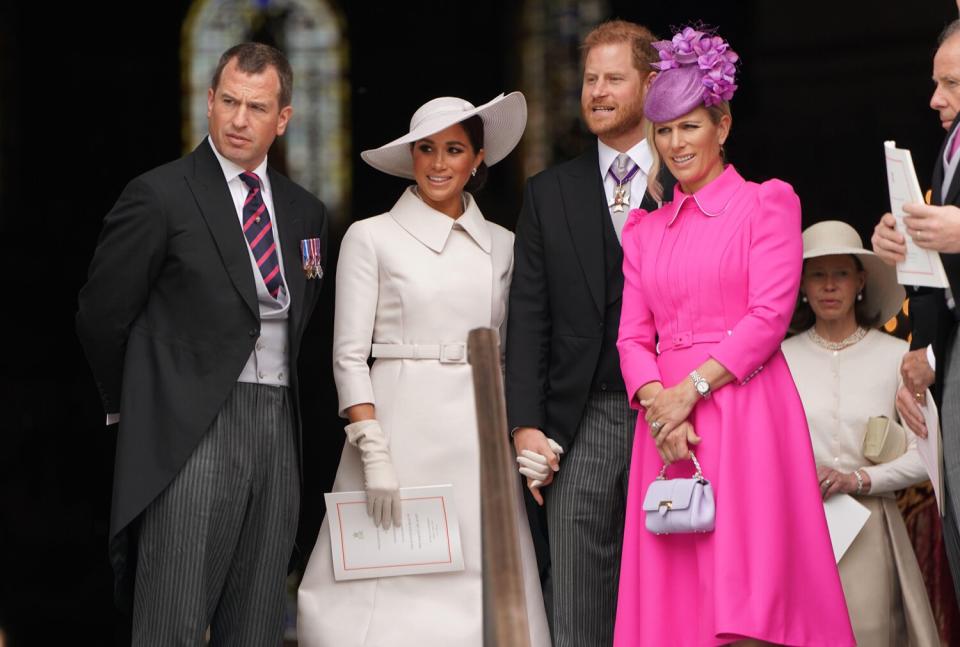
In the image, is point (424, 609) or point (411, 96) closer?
point (424, 609)

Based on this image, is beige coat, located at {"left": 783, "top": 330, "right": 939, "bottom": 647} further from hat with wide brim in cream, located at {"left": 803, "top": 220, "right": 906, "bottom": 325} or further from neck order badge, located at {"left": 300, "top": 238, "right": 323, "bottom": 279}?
neck order badge, located at {"left": 300, "top": 238, "right": 323, "bottom": 279}

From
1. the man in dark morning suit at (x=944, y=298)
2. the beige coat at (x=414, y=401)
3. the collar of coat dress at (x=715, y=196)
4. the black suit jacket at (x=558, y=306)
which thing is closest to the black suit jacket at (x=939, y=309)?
the man in dark morning suit at (x=944, y=298)

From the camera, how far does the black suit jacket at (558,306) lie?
4.59 m

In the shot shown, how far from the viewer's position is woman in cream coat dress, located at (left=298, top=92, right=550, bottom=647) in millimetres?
4570

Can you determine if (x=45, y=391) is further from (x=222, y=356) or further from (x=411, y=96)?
(x=222, y=356)

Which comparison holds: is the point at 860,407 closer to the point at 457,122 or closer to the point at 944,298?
the point at 944,298

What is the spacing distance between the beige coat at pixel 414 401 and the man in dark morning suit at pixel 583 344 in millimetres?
144

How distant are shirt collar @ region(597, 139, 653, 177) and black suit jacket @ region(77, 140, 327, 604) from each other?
107 centimetres

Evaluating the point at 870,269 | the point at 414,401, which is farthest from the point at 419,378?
the point at 870,269

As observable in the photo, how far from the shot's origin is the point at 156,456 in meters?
4.30

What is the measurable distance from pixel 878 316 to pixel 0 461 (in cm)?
508

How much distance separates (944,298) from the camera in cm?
400

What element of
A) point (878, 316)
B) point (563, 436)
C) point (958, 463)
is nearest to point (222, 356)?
point (563, 436)

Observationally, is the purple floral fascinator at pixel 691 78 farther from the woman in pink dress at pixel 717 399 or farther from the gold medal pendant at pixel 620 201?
the gold medal pendant at pixel 620 201
